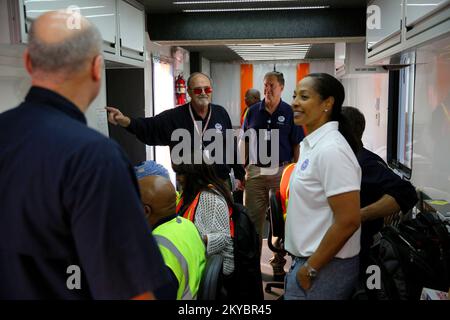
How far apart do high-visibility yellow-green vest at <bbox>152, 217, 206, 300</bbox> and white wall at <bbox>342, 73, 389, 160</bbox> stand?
2.98m

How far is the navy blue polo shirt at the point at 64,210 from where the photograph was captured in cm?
75

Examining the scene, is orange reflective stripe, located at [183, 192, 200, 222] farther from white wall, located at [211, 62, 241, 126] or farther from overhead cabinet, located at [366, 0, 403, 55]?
white wall, located at [211, 62, 241, 126]

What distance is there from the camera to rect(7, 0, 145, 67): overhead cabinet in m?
1.55

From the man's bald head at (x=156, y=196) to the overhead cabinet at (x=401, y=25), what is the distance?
1076 mm

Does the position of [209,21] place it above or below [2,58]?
above

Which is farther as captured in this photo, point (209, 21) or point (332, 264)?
point (209, 21)

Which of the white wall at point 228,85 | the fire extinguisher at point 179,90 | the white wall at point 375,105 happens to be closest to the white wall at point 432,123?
the white wall at point 375,105

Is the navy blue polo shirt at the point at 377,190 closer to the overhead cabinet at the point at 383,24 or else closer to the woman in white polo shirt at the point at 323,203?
the woman in white polo shirt at the point at 323,203
